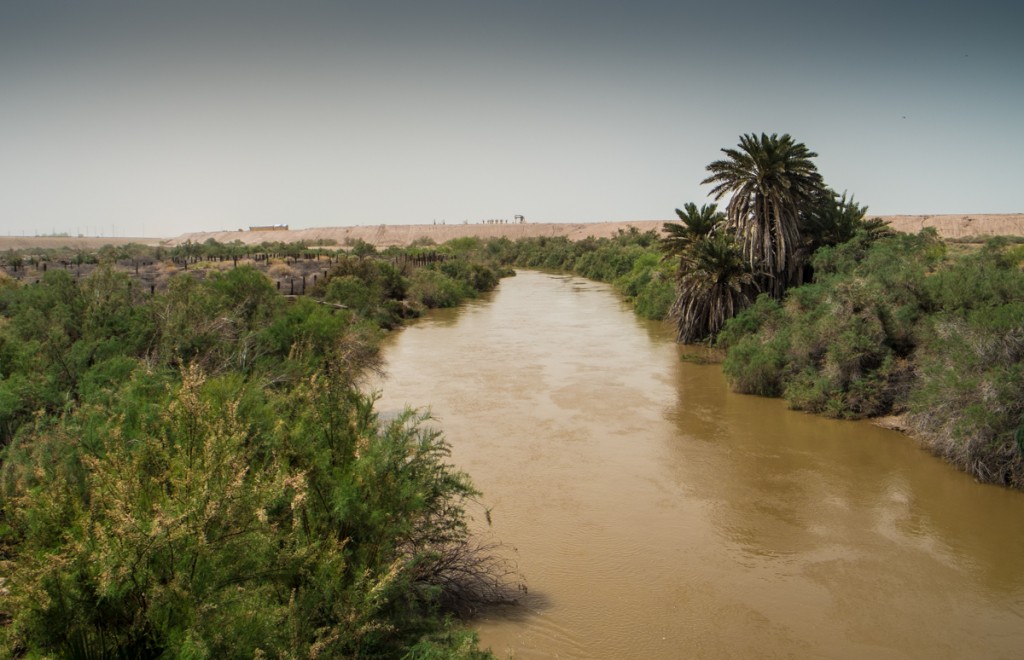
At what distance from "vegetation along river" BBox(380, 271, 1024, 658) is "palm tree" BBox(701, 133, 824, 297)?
25.4ft

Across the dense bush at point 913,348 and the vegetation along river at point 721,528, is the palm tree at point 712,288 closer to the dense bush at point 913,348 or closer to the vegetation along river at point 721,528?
the dense bush at point 913,348

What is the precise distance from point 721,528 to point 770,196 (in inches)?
692

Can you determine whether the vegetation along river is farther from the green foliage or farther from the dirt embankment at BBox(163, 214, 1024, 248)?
the dirt embankment at BBox(163, 214, 1024, 248)

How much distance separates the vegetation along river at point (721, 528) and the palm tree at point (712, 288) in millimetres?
6408

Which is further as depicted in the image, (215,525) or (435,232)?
(435,232)

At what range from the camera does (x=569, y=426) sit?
54.2 ft

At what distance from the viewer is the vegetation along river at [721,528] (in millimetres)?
7934

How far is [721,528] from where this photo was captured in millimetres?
10852

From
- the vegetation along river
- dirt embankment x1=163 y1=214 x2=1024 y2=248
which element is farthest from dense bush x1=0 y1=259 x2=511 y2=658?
dirt embankment x1=163 y1=214 x2=1024 y2=248

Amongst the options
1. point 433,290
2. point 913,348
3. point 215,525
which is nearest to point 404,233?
point 433,290

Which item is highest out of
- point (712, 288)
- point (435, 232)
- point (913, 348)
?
point (435, 232)

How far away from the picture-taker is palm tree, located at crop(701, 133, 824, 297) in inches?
971

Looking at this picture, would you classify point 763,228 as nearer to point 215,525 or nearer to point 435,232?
point 215,525

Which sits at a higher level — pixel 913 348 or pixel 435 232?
pixel 435 232
